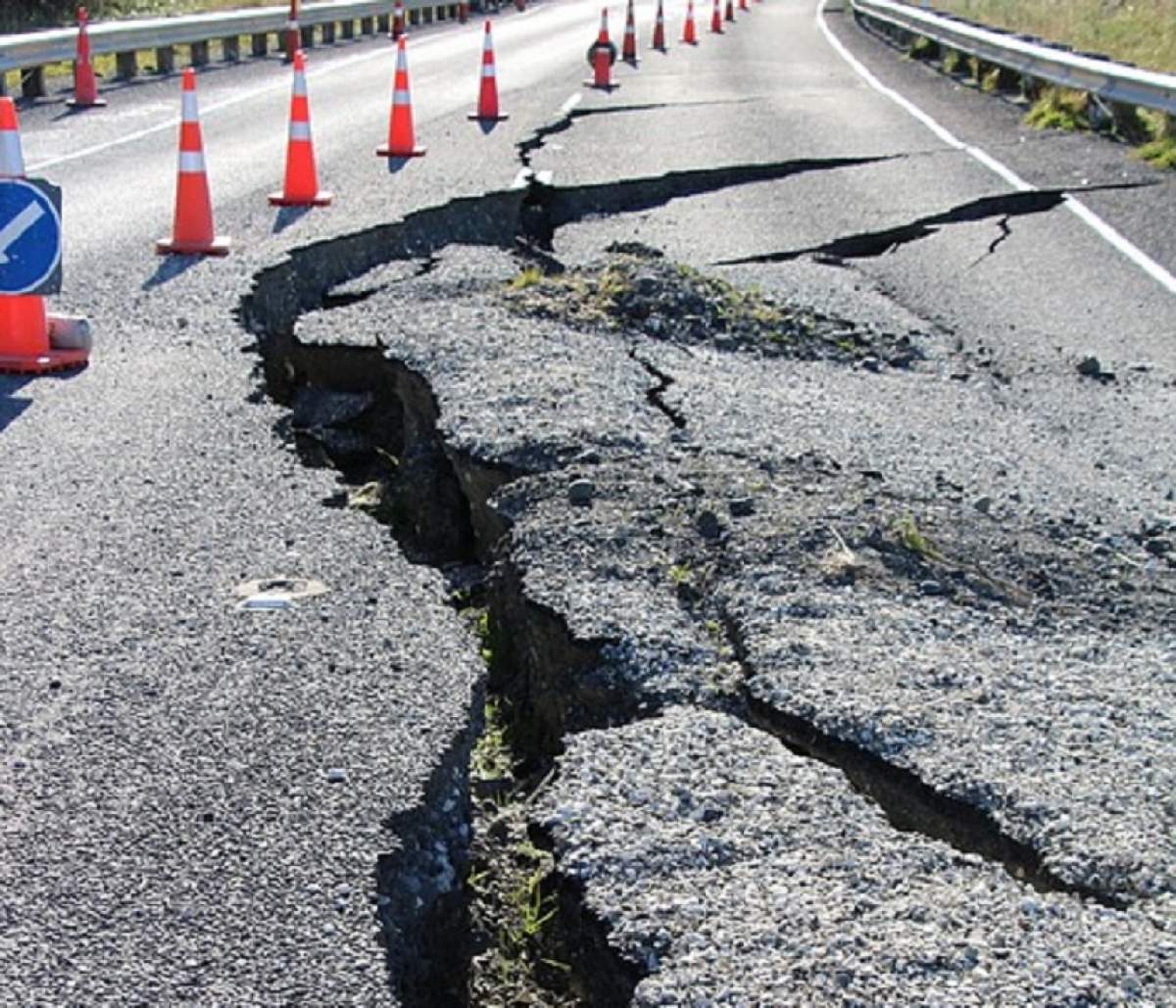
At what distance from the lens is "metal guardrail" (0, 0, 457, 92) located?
16.6 metres

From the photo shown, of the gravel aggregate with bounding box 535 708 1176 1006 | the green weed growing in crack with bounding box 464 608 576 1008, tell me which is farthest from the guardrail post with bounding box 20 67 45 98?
the gravel aggregate with bounding box 535 708 1176 1006

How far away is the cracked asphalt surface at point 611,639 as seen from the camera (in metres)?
2.72

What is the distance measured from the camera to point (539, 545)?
443cm

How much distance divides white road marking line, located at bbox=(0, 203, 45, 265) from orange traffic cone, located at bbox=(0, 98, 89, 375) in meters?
0.04

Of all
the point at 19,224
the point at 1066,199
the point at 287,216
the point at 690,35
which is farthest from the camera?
the point at 690,35

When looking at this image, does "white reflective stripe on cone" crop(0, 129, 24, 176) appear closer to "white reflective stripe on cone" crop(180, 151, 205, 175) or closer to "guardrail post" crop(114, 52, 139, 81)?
"white reflective stripe on cone" crop(180, 151, 205, 175)

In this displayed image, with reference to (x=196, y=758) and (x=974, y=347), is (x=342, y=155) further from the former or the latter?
(x=196, y=758)

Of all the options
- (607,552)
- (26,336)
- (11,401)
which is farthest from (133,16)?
(607,552)

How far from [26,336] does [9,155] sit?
0.73 m

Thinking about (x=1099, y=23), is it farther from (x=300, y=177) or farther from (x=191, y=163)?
(x=191, y=163)

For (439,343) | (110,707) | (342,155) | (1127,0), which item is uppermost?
(110,707)

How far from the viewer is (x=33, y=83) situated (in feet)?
58.0

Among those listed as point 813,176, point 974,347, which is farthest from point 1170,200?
point 974,347

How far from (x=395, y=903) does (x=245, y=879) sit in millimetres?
251
